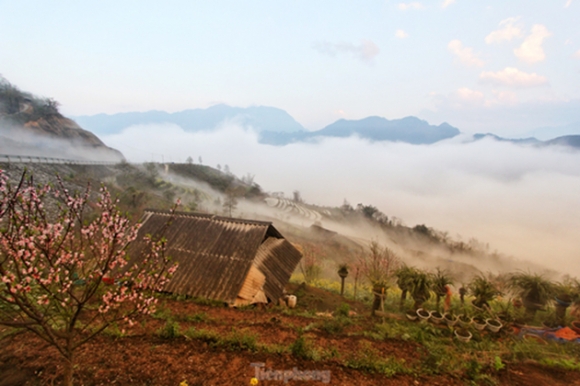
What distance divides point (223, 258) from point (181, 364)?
6.66 m

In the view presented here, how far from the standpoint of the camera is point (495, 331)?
902 centimetres

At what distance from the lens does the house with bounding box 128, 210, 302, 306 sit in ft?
37.6

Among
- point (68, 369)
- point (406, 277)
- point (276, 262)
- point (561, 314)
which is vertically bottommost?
point (276, 262)

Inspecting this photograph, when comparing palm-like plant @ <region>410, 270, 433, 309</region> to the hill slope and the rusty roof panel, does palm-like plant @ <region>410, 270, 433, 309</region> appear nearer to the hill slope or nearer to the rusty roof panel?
the rusty roof panel

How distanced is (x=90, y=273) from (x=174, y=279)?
7545 mm

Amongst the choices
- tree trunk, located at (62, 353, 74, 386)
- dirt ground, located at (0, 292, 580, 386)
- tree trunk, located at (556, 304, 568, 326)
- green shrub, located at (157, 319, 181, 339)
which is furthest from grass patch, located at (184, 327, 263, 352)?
tree trunk, located at (556, 304, 568, 326)

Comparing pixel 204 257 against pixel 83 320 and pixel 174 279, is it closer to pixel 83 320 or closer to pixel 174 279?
pixel 174 279

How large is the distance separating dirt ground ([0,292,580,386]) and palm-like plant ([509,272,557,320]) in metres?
4.37

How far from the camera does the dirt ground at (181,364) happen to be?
5.47m

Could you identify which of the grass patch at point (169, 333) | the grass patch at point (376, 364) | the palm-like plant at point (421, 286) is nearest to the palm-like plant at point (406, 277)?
the palm-like plant at point (421, 286)

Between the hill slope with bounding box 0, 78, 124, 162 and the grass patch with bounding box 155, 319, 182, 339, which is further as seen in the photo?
the hill slope with bounding box 0, 78, 124, 162

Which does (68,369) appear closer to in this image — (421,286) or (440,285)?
(421,286)

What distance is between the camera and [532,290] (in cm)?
1050

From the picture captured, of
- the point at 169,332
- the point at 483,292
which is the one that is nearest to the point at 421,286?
the point at 483,292
